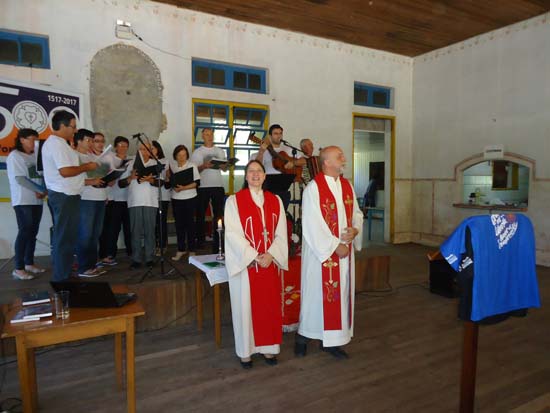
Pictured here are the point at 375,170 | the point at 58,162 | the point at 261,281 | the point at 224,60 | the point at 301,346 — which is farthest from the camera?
the point at 375,170

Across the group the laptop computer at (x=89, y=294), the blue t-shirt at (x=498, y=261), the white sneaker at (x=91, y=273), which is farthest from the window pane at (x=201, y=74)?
the blue t-shirt at (x=498, y=261)

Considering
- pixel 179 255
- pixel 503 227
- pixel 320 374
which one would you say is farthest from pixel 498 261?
pixel 179 255

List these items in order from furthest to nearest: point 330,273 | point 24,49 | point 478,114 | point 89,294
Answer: point 478,114 < point 24,49 < point 330,273 < point 89,294

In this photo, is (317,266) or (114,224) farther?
(114,224)

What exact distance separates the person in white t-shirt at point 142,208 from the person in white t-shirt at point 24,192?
0.89 m

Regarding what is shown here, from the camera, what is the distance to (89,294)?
2199 millimetres

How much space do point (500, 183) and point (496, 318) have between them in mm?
7256

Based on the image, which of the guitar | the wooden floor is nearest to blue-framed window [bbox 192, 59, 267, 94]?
the guitar

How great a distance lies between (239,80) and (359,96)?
278cm

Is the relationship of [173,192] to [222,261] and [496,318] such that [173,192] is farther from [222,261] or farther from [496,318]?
[496,318]

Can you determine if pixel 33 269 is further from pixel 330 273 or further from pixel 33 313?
pixel 330 273

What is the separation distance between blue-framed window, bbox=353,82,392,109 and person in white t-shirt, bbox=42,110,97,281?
19.6ft

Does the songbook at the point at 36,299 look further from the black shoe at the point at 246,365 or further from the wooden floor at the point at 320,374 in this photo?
the black shoe at the point at 246,365

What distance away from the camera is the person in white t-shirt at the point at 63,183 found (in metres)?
3.50
